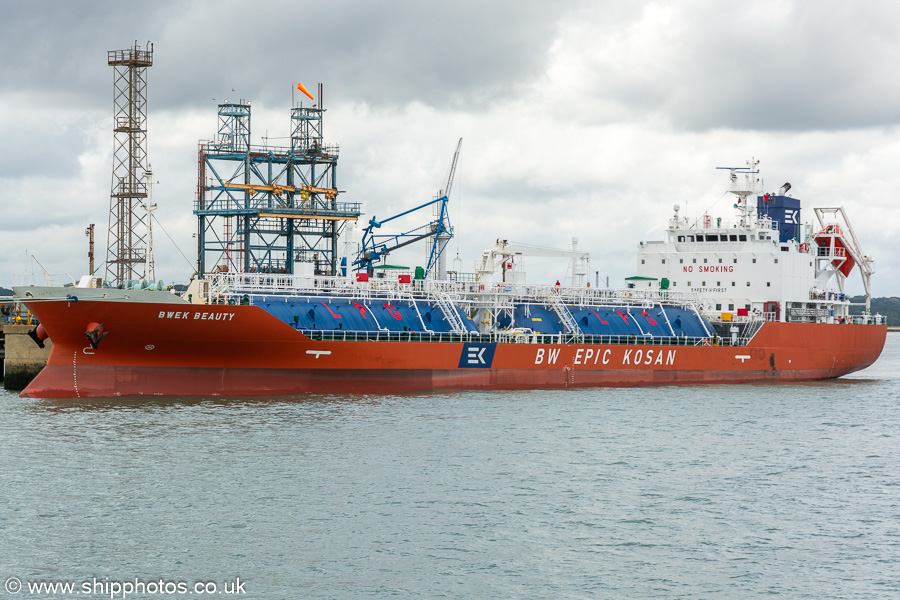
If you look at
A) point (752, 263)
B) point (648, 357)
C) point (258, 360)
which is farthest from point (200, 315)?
point (752, 263)

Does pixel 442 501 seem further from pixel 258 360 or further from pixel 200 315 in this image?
pixel 258 360

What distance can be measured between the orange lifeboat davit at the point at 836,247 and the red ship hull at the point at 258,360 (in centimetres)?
1884

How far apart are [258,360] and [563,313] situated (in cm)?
1747

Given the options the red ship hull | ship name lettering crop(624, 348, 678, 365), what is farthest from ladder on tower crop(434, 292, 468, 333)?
ship name lettering crop(624, 348, 678, 365)

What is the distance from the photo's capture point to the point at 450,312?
45.1 meters

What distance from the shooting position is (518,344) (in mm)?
44031

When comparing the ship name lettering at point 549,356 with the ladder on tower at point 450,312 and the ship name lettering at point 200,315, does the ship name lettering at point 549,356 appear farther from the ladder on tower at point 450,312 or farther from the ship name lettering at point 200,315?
the ship name lettering at point 200,315

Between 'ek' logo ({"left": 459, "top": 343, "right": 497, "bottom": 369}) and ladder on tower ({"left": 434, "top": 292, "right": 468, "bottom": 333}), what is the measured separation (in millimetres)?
1322

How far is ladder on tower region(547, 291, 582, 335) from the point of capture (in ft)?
157

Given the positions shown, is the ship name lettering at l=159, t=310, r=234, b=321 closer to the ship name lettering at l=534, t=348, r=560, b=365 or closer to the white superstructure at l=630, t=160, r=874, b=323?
the ship name lettering at l=534, t=348, r=560, b=365

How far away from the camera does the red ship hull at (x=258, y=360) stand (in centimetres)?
3500
